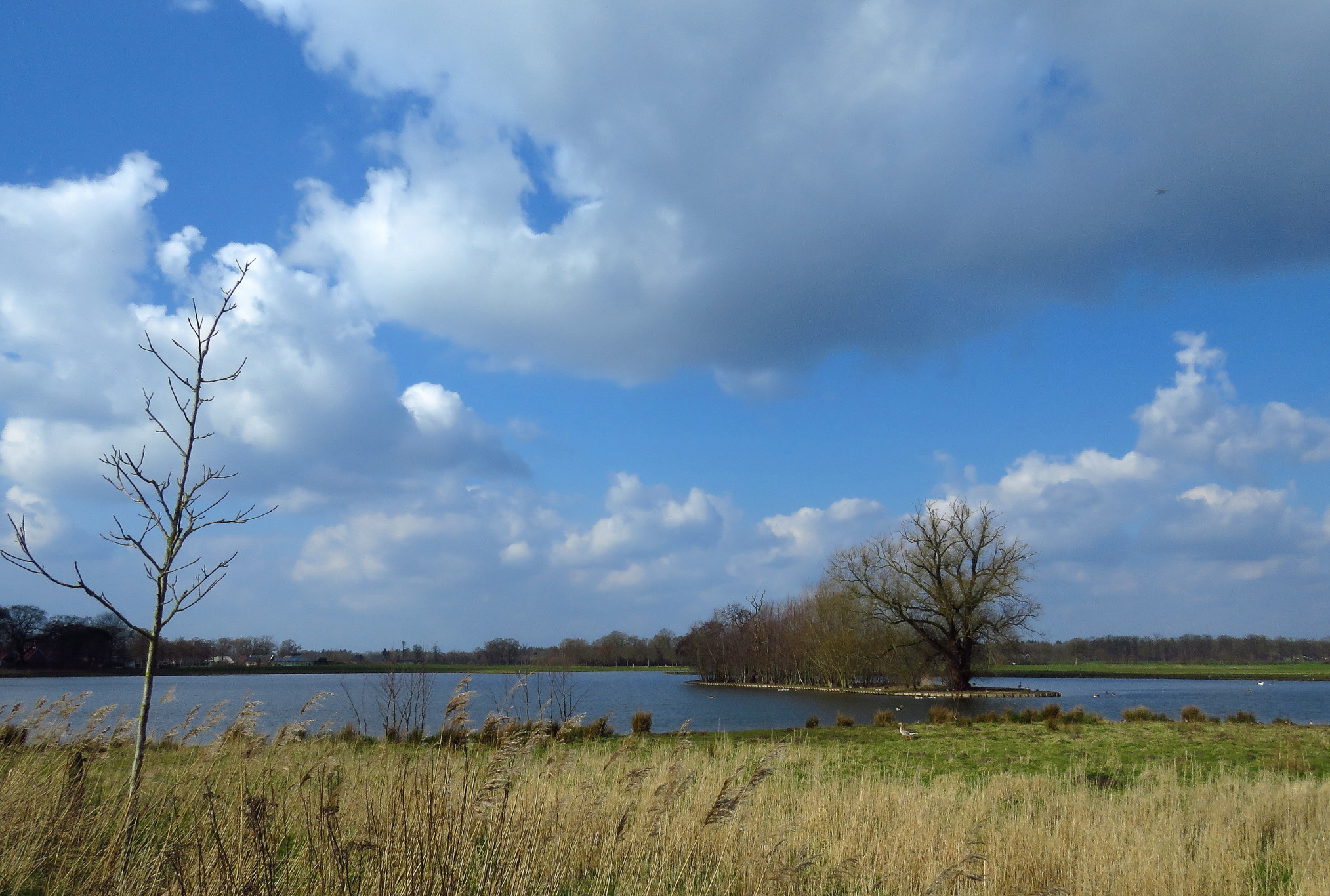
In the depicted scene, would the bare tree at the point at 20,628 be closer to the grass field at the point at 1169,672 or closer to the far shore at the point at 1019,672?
the far shore at the point at 1019,672

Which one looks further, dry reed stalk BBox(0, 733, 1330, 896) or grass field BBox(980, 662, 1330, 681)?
grass field BBox(980, 662, 1330, 681)

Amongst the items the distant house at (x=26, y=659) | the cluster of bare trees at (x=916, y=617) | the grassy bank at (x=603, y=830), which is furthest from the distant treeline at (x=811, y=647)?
the distant house at (x=26, y=659)

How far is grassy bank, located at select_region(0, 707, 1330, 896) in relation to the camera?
3.61 metres

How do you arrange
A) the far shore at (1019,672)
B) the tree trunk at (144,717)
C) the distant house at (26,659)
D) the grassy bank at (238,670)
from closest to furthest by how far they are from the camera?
the tree trunk at (144,717), the far shore at (1019,672), the grassy bank at (238,670), the distant house at (26,659)

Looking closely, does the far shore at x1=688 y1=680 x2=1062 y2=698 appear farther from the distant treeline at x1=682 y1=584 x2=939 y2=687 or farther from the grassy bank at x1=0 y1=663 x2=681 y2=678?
the grassy bank at x1=0 y1=663 x2=681 y2=678

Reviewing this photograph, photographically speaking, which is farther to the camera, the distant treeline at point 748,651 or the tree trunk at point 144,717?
the distant treeline at point 748,651

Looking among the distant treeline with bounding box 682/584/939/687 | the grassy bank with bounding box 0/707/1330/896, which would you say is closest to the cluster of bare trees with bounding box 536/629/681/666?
the distant treeline with bounding box 682/584/939/687

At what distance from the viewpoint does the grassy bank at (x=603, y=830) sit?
361 centimetres

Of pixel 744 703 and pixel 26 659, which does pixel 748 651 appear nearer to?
pixel 744 703

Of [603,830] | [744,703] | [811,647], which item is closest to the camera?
[603,830]

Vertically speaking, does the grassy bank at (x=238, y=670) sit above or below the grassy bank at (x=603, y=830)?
below

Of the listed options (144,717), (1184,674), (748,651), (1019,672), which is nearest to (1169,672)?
(1184,674)

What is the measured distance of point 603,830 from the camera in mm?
5422

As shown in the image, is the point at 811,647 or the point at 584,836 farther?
the point at 811,647
